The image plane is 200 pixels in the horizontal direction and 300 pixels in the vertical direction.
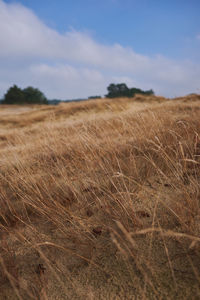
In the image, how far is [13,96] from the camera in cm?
2734

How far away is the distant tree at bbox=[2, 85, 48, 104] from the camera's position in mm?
27328

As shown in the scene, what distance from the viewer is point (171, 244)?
Result: 958 mm

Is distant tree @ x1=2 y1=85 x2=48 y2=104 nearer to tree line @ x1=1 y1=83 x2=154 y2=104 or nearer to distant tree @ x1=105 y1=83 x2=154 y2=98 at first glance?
tree line @ x1=1 y1=83 x2=154 y2=104

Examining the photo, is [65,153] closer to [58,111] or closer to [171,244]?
[171,244]

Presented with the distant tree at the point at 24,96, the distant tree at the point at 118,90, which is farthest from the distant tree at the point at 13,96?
the distant tree at the point at 118,90

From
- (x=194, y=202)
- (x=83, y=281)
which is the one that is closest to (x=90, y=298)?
(x=83, y=281)

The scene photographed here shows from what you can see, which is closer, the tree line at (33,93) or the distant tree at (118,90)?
the tree line at (33,93)

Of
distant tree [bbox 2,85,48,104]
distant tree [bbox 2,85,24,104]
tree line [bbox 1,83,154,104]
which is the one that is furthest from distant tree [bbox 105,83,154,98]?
distant tree [bbox 2,85,24,104]

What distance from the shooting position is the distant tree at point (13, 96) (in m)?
27.3

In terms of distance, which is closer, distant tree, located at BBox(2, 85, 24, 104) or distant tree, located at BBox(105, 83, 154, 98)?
distant tree, located at BBox(2, 85, 24, 104)

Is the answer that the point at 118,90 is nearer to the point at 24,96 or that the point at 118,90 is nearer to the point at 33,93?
the point at 33,93

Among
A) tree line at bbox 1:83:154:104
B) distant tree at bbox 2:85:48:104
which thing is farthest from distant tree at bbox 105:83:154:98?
distant tree at bbox 2:85:48:104

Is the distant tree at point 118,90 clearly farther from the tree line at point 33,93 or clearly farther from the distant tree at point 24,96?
the distant tree at point 24,96

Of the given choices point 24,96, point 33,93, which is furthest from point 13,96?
point 33,93
